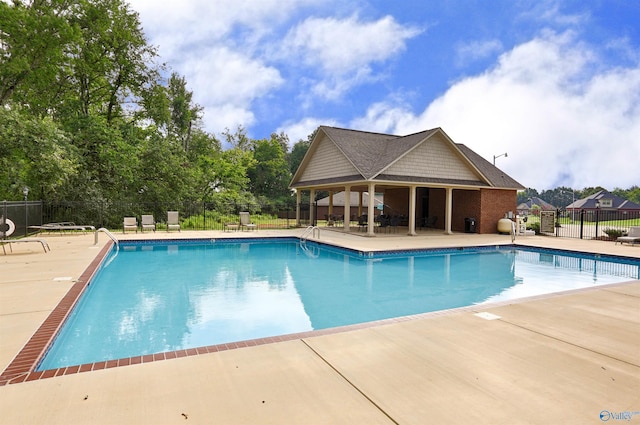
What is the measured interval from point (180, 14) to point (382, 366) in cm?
2230

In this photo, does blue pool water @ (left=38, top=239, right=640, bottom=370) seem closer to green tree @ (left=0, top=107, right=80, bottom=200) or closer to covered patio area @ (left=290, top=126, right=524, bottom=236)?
covered patio area @ (left=290, top=126, right=524, bottom=236)

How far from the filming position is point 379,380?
3277 mm

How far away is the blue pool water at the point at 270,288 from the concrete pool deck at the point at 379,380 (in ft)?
4.20

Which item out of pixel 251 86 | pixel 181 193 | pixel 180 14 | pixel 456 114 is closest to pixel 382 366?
pixel 180 14

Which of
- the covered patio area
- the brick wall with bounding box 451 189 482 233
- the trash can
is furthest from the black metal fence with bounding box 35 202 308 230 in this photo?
the trash can

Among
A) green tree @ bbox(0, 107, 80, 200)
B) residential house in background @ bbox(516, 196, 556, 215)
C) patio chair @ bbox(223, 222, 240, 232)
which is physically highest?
green tree @ bbox(0, 107, 80, 200)

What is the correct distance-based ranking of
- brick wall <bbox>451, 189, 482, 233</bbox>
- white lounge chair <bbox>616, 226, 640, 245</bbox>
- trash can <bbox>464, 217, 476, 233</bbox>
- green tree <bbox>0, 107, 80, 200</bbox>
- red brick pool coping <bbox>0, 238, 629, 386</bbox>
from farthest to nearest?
1. brick wall <bbox>451, 189, 482, 233</bbox>
2. trash can <bbox>464, 217, 476, 233</bbox>
3. green tree <bbox>0, 107, 80, 200</bbox>
4. white lounge chair <bbox>616, 226, 640, 245</bbox>
5. red brick pool coping <bbox>0, 238, 629, 386</bbox>

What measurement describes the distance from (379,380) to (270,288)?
5516 mm

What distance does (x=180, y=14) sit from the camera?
2041 cm

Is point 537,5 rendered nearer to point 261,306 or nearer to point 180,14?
point 180,14

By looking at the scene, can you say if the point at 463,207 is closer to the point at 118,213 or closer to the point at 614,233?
the point at 614,233

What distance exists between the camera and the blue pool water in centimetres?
545

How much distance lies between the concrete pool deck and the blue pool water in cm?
128

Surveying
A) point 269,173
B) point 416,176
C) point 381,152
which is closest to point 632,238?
point 416,176
